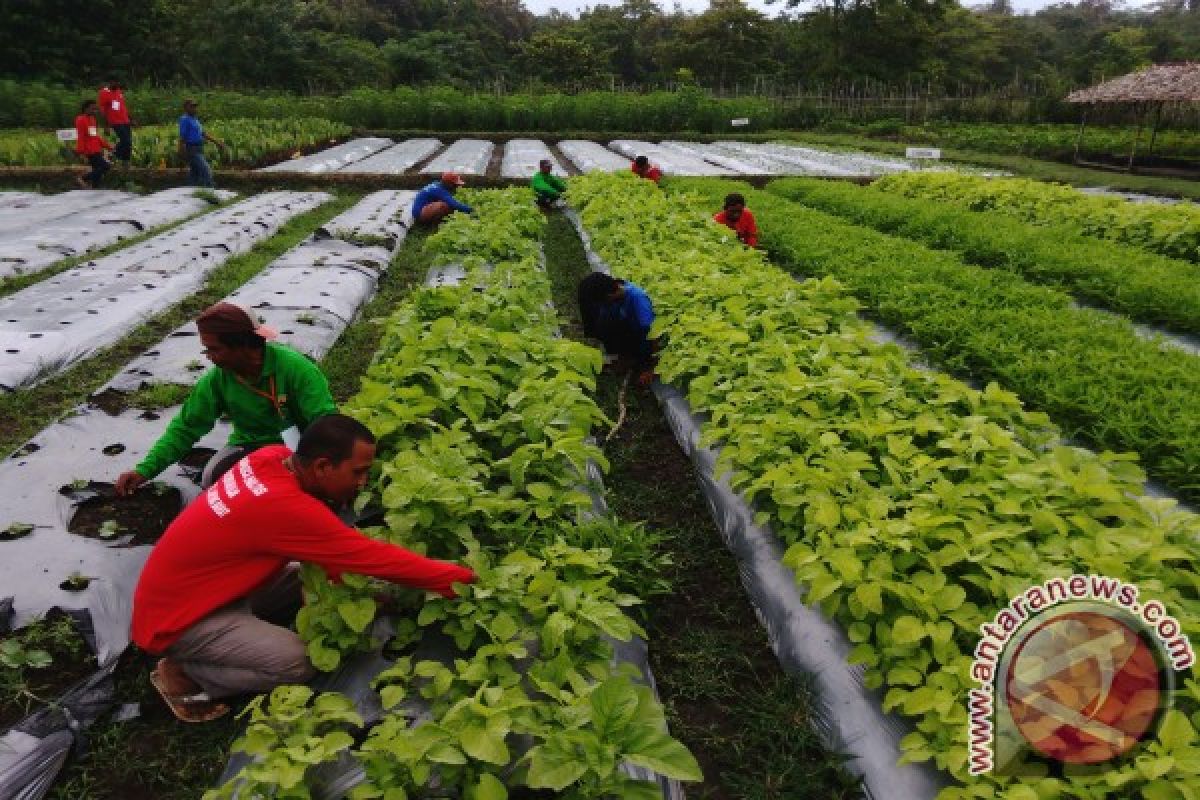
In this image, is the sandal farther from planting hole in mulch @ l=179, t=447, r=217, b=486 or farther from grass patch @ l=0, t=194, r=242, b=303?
grass patch @ l=0, t=194, r=242, b=303

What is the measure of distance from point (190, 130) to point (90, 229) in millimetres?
3901

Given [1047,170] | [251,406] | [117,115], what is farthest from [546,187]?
[1047,170]

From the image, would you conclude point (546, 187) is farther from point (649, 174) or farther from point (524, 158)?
point (524, 158)

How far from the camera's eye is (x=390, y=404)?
3.37 meters

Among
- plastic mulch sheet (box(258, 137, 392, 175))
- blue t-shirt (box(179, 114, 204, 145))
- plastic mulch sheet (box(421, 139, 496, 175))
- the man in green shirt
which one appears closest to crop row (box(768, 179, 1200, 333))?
the man in green shirt

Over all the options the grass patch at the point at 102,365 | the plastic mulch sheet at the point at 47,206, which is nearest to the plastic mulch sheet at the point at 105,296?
the grass patch at the point at 102,365

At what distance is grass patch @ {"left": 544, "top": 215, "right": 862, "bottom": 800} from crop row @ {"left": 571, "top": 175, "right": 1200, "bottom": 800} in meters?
0.39

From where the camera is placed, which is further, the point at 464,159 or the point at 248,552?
the point at 464,159

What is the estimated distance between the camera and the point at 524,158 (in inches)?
739

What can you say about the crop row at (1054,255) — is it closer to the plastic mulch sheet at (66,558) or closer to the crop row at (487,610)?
the crop row at (487,610)

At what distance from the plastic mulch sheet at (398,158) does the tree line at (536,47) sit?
1285 cm

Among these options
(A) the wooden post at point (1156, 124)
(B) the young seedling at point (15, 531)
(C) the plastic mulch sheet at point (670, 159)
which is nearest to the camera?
(B) the young seedling at point (15, 531)

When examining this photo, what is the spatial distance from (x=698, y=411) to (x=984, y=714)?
2482 millimetres

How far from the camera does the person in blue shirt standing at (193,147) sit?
1193 cm
